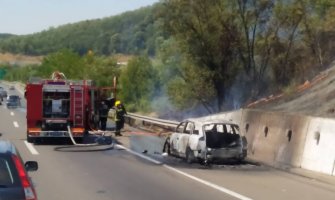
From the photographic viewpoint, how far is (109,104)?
105ft

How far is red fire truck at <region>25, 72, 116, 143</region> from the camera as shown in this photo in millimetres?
26516

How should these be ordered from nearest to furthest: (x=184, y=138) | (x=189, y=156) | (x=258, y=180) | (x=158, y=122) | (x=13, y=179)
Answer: (x=13, y=179), (x=258, y=180), (x=189, y=156), (x=184, y=138), (x=158, y=122)

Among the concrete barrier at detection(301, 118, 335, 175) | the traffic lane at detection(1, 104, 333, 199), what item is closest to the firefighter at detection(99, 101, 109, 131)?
the traffic lane at detection(1, 104, 333, 199)

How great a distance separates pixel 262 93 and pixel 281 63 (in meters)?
2.23

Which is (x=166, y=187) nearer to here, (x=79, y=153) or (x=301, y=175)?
(x=301, y=175)

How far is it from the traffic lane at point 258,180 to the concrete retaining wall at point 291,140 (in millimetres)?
614

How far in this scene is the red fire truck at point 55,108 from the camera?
87.0ft

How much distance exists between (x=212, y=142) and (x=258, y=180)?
366 centimetres

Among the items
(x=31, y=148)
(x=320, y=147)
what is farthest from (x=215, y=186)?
(x=31, y=148)

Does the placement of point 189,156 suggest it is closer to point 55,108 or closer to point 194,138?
point 194,138

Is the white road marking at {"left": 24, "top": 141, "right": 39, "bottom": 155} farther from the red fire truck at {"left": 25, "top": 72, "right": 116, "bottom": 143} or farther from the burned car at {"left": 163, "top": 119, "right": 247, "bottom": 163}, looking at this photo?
the burned car at {"left": 163, "top": 119, "right": 247, "bottom": 163}

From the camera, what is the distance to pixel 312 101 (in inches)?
957

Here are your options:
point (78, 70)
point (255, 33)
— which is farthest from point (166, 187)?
point (78, 70)

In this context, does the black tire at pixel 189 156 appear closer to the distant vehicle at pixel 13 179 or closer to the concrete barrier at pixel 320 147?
the concrete barrier at pixel 320 147
